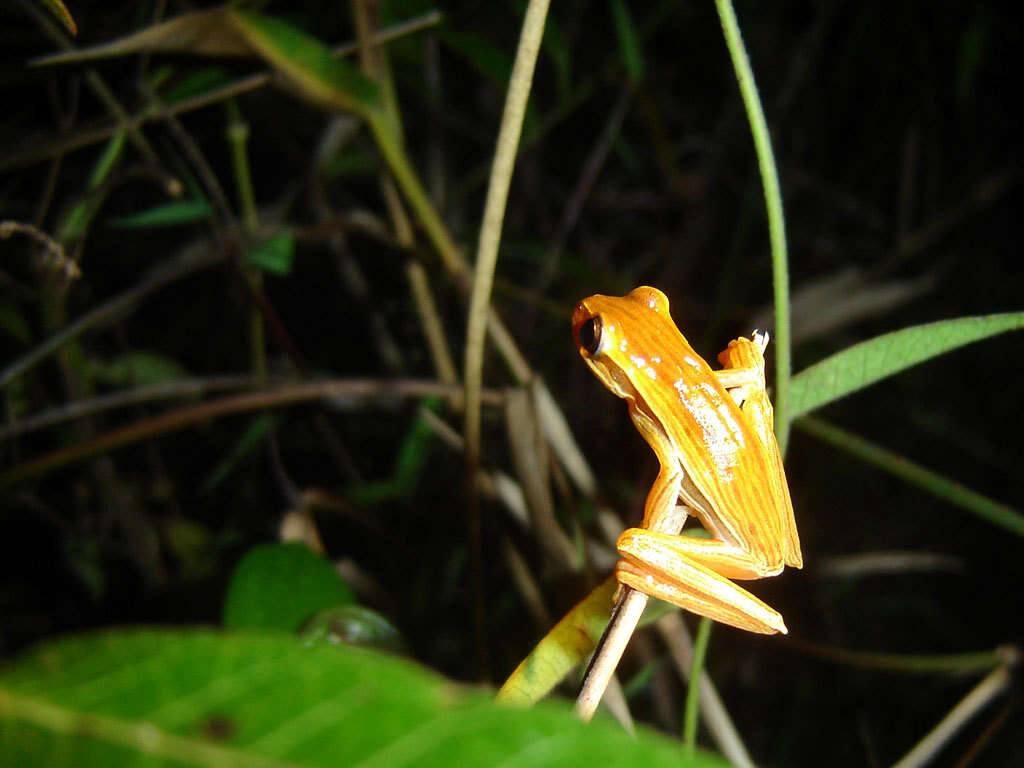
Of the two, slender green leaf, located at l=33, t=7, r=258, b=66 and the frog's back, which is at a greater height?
slender green leaf, located at l=33, t=7, r=258, b=66

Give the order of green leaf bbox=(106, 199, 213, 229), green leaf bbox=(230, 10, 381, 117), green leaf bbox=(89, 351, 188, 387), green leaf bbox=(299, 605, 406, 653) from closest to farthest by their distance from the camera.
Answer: green leaf bbox=(299, 605, 406, 653)
green leaf bbox=(230, 10, 381, 117)
green leaf bbox=(106, 199, 213, 229)
green leaf bbox=(89, 351, 188, 387)

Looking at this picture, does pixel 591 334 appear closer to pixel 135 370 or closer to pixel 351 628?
pixel 351 628

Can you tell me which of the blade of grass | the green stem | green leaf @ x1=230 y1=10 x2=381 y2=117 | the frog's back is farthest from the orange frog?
the green stem

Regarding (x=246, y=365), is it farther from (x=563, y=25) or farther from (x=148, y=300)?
(x=563, y=25)

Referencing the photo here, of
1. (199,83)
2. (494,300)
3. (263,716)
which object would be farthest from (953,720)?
(199,83)

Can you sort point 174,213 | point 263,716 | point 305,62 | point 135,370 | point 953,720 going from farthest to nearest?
point 135,370, point 174,213, point 953,720, point 305,62, point 263,716

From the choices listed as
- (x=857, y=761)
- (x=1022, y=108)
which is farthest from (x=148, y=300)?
(x=1022, y=108)

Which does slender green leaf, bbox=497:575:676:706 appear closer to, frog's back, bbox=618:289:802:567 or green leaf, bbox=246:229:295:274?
frog's back, bbox=618:289:802:567
